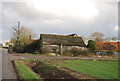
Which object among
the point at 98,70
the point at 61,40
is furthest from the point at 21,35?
the point at 98,70

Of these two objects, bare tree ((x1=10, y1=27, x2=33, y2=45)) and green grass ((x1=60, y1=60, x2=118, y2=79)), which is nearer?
green grass ((x1=60, y1=60, x2=118, y2=79))

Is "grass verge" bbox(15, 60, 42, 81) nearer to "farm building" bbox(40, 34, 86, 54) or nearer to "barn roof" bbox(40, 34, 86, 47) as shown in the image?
"farm building" bbox(40, 34, 86, 54)

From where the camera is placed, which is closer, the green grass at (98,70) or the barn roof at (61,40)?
the green grass at (98,70)

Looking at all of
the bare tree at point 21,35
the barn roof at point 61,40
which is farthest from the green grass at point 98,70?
the bare tree at point 21,35

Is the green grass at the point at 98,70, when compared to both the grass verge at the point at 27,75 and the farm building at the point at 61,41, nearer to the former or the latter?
the grass verge at the point at 27,75

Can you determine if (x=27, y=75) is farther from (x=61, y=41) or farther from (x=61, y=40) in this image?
(x=61, y=40)

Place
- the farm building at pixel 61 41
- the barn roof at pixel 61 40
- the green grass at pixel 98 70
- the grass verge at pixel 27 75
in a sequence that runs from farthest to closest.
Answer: the barn roof at pixel 61 40 → the farm building at pixel 61 41 → the green grass at pixel 98 70 → the grass verge at pixel 27 75

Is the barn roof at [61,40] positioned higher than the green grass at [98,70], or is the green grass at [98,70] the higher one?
the barn roof at [61,40]

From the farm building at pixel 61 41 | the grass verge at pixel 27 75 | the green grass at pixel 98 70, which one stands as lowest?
the green grass at pixel 98 70

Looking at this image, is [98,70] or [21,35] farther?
[21,35]

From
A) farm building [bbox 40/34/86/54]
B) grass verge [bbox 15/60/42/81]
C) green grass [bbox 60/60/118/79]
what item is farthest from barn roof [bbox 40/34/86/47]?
grass verge [bbox 15/60/42/81]

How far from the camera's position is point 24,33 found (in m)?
45.6

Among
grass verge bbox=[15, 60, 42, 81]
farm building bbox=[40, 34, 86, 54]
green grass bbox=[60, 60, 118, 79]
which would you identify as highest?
farm building bbox=[40, 34, 86, 54]

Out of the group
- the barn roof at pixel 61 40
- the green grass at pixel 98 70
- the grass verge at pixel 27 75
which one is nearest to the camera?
the grass verge at pixel 27 75
